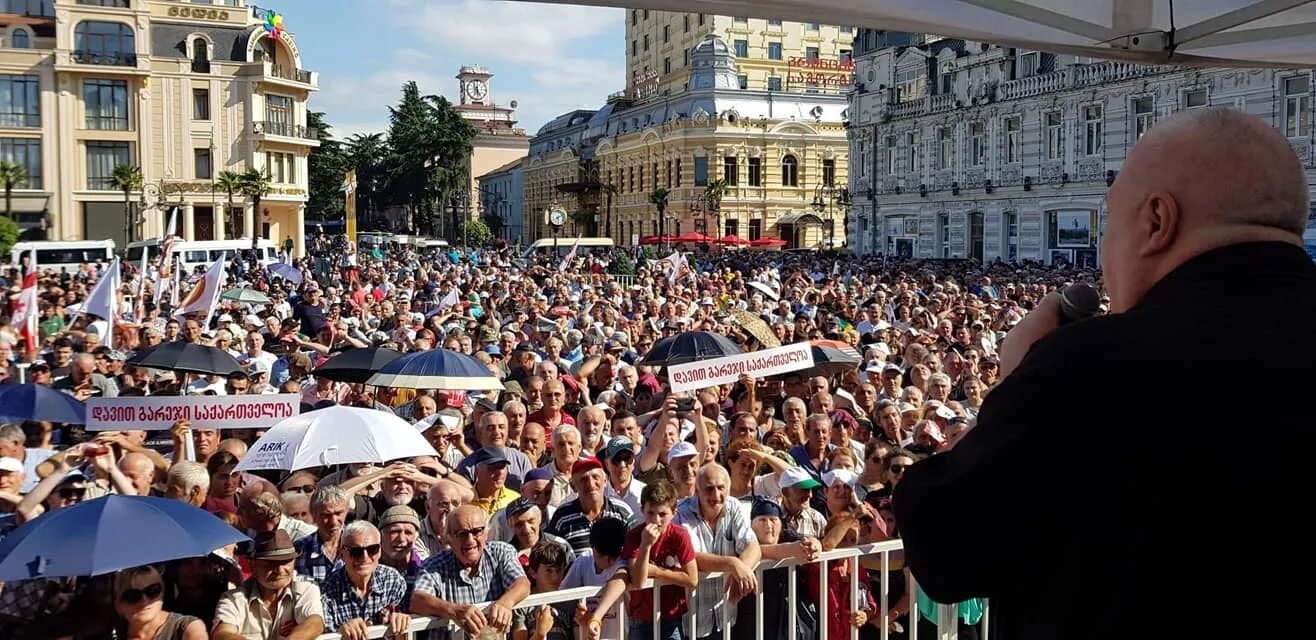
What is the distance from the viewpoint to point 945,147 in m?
48.0

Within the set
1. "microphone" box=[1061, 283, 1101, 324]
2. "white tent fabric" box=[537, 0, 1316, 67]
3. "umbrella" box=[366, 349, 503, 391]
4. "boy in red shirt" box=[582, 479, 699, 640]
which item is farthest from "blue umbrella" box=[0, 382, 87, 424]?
"microphone" box=[1061, 283, 1101, 324]

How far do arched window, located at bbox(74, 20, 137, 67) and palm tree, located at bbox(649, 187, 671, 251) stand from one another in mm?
30435

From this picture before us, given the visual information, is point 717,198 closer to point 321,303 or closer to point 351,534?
point 321,303

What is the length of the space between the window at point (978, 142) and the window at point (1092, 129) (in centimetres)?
552

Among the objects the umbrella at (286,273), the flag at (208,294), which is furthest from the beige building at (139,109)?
the flag at (208,294)

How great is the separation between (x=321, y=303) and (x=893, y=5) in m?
17.7

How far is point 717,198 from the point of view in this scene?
2820 inches

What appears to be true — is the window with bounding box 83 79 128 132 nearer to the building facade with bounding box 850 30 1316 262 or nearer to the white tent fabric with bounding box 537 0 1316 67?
the building facade with bounding box 850 30 1316 262

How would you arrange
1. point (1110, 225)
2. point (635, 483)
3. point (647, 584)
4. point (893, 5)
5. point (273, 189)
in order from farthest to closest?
1. point (273, 189)
2. point (635, 483)
3. point (647, 584)
4. point (893, 5)
5. point (1110, 225)

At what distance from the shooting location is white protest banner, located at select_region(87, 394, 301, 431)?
7.36 meters

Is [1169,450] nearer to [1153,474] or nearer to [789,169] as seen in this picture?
[1153,474]

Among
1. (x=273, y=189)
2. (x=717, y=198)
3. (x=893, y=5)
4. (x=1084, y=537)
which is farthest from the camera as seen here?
(x=717, y=198)

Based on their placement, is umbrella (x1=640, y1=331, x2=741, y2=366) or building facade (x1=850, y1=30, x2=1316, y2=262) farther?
building facade (x1=850, y1=30, x2=1316, y2=262)

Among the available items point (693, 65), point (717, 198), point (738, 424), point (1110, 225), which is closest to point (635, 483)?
point (738, 424)
